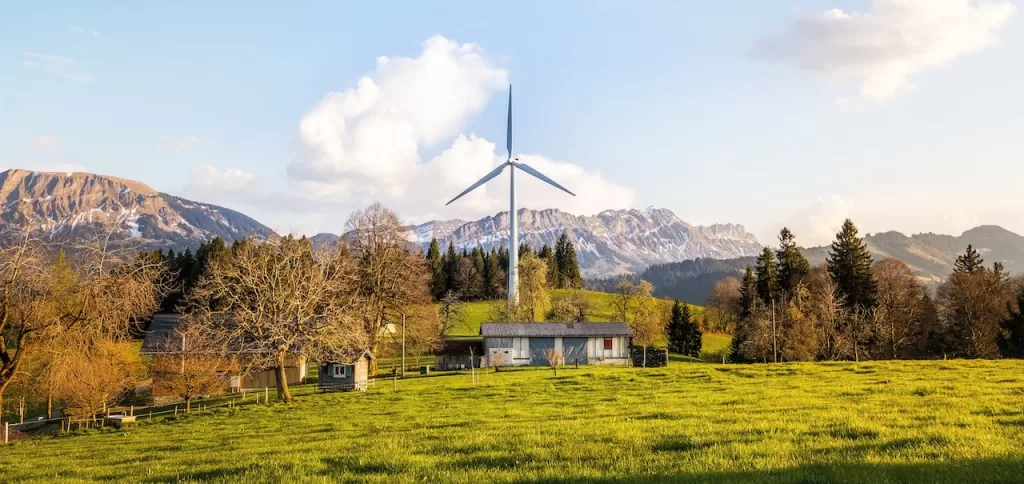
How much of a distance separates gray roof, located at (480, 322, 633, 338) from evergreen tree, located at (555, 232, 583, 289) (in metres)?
78.5

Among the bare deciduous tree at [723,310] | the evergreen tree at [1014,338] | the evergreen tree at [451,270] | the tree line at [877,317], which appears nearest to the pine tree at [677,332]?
the tree line at [877,317]

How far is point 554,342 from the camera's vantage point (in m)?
78.7

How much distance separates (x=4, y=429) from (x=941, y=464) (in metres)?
41.3

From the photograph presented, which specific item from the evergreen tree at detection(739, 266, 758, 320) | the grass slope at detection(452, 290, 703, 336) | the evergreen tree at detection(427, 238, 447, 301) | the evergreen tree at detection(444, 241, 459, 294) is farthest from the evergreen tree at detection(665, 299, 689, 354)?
the evergreen tree at detection(444, 241, 459, 294)

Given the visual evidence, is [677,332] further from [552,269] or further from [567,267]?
[567,267]

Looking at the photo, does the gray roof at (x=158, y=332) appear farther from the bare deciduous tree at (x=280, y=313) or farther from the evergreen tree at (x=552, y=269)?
the evergreen tree at (x=552, y=269)

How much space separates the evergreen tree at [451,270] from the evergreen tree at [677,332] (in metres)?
54.6

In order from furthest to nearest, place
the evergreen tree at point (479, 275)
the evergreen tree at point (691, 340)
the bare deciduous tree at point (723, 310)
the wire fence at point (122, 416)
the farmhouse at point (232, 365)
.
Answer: the evergreen tree at point (479, 275) → the bare deciduous tree at point (723, 310) → the evergreen tree at point (691, 340) → the farmhouse at point (232, 365) → the wire fence at point (122, 416)

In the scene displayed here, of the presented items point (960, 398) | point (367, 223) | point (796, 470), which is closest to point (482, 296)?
point (367, 223)

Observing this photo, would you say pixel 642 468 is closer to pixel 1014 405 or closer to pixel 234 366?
pixel 1014 405

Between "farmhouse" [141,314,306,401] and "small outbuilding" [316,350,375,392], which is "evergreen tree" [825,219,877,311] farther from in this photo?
"farmhouse" [141,314,306,401]

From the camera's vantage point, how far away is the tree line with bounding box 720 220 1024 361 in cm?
7306

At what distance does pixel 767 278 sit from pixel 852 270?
1286 cm

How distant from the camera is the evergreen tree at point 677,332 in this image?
106125 mm
